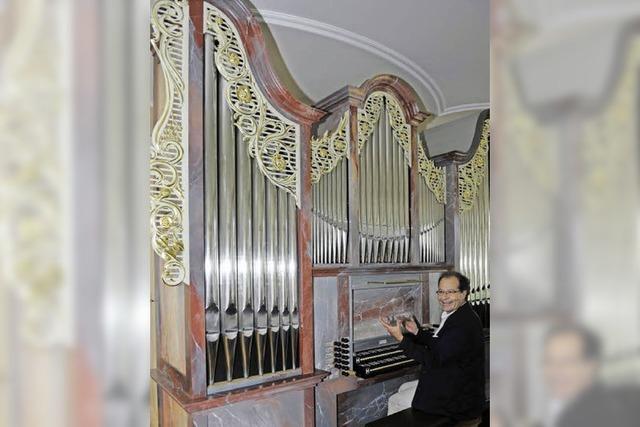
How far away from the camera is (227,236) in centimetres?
204

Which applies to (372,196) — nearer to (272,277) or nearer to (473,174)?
(272,277)

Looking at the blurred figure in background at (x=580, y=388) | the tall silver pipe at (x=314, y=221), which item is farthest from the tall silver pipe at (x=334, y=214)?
the blurred figure in background at (x=580, y=388)

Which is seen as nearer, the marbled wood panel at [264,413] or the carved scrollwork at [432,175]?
the marbled wood panel at [264,413]

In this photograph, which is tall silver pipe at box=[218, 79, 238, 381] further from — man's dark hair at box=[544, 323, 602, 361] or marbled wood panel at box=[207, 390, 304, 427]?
man's dark hair at box=[544, 323, 602, 361]

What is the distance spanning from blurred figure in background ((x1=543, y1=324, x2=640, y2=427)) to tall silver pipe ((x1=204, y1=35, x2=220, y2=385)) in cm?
180

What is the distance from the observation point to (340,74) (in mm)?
3604

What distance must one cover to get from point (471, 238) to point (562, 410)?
3543 millimetres

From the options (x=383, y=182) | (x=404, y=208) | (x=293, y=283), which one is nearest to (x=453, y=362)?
(x=293, y=283)

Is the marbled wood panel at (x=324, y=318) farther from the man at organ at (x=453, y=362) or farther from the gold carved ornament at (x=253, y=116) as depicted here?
the gold carved ornament at (x=253, y=116)

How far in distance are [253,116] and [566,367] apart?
2.02 meters

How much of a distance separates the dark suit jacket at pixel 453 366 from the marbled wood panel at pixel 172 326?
1.26 meters

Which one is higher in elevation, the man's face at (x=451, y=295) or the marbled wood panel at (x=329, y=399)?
the man's face at (x=451, y=295)

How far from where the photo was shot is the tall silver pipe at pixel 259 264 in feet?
6.97

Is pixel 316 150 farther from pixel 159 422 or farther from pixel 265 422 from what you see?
pixel 159 422
